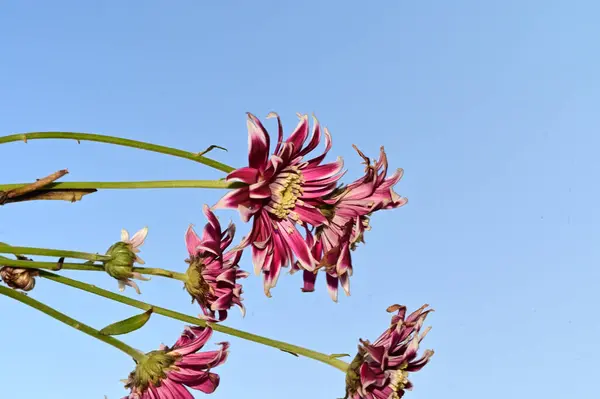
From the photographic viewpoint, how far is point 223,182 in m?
1.21

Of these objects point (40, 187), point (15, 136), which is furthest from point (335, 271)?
point (15, 136)

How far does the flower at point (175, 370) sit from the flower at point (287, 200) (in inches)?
9.2

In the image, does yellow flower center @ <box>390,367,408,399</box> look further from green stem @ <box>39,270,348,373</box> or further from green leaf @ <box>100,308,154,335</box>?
green leaf @ <box>100,308,154,335</box>

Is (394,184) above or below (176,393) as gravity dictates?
above

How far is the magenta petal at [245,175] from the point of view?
47.3 inches

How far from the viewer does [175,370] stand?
1.49m

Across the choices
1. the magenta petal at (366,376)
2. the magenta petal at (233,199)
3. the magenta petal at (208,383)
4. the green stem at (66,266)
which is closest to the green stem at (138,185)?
the magenta petal at (233,199)

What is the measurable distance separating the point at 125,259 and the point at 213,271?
0.25m

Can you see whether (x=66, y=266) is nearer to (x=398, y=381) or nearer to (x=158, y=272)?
(x=158, y=272)

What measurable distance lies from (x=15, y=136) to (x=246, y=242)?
533mm

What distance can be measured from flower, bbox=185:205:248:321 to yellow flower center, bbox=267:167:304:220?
0.14 m

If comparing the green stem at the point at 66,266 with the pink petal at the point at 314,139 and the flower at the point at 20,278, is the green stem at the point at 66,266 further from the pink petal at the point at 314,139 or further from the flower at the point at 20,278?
the pink petal at the point at 314,139

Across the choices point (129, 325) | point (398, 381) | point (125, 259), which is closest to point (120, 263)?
point (125, 259)

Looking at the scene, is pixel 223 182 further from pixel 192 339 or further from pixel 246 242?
pixel 192 339
